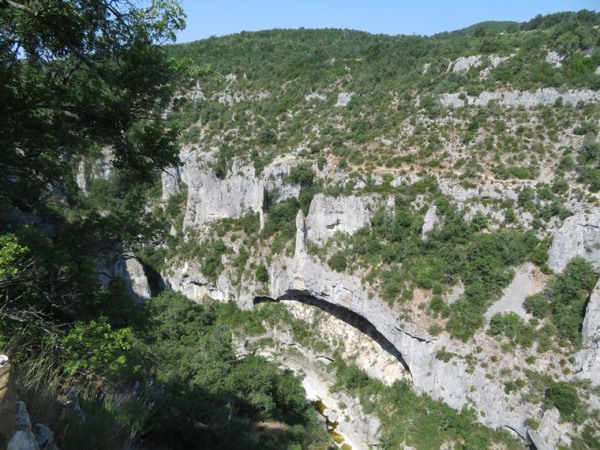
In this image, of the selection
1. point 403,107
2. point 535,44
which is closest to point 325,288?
point 403,107

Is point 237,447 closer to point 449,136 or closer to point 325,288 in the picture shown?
point 325,288

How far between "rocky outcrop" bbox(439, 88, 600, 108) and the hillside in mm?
167

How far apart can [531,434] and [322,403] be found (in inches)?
564

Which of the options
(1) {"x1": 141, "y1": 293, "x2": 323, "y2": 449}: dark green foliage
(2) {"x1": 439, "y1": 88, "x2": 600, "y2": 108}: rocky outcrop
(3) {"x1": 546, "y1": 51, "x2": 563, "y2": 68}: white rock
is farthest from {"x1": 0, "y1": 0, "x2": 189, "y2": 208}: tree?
(3) {"x1": 546, "y1": 51, "x2": 563, "y2": 68}: white rock

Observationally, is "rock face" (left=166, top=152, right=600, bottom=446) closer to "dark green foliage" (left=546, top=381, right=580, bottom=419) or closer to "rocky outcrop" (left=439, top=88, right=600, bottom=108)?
"dark green foliage" (left=546, top=381, right=580, bottom=419)

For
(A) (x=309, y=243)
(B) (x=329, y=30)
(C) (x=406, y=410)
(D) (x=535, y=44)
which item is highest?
(B) (x=329, y=30)

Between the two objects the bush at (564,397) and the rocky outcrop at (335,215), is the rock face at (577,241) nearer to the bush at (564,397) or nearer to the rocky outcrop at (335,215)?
the bush at (564,397)

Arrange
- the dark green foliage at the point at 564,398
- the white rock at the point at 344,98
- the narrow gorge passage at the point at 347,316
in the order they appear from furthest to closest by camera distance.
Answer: the white rock at the point at 344,98, the narrow gorge passage at the point at 347,316, the dark green foliage at the point at 564,398

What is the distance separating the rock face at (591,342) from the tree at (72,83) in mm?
23723

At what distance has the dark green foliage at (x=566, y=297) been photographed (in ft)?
71.2

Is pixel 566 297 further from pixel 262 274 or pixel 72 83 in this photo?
pixel 72 83

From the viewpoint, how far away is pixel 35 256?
5.81 m

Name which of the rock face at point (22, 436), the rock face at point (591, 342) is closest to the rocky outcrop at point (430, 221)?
the rock face at point (591, 342)

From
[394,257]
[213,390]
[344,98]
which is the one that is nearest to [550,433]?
[394,257]
